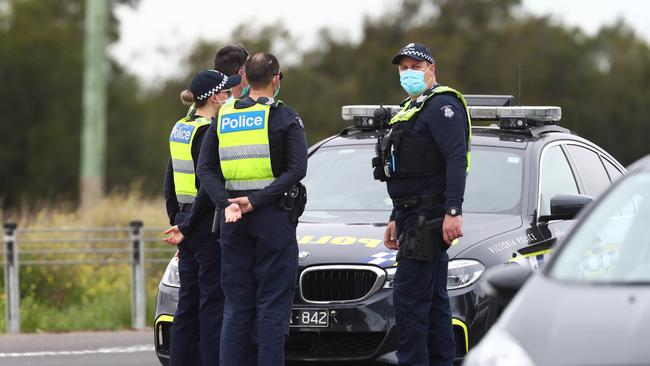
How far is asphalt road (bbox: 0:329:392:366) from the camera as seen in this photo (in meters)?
10.9

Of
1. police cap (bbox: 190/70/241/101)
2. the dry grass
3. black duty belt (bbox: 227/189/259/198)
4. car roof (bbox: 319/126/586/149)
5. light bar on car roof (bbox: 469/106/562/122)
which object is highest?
police cap (bbox: 190/70/241/101)

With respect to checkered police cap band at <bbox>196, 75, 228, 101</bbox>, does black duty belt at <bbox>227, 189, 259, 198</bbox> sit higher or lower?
lower

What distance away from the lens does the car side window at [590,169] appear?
9570 mm

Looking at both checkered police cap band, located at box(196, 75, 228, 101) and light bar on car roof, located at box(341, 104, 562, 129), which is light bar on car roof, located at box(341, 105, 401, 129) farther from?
checkered police cap band, located at box(196, 75, 228, 101)

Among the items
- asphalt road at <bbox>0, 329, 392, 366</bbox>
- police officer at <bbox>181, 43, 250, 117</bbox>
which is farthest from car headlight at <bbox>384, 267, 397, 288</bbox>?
asphalt road at <bbox>0, 329, 392, 366</bbox>

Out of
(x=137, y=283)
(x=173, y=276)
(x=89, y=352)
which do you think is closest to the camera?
(x=173, y=276)

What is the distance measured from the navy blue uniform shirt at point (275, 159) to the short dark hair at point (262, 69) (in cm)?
9

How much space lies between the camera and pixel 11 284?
44.3 feet

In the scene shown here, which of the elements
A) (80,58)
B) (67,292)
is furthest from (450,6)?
(67,292)

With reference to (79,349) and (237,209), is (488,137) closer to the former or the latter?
(237,209)

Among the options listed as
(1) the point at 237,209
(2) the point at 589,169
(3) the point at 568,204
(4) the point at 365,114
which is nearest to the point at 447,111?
(3) the point at 568,204

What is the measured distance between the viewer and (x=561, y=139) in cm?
952

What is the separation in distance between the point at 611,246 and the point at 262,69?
2210 millimetres

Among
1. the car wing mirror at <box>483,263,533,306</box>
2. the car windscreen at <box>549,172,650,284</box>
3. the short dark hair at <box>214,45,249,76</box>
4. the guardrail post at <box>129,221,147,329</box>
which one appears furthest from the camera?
the guardrail post at <box>129,221,147,329</box>
